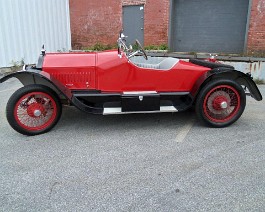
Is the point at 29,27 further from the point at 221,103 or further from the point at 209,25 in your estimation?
the point at 221,103

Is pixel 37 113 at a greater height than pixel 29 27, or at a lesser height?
lesser

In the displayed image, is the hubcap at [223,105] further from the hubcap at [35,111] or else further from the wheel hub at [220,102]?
the hubcap at [35,111]

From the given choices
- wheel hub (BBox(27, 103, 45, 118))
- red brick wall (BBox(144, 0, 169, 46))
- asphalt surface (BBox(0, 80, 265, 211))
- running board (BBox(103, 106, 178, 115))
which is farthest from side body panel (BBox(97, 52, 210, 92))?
red brick wall (BBox(144, 0, 169, 46))

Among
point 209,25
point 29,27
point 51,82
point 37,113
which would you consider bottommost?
point 37,113

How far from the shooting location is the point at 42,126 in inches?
146

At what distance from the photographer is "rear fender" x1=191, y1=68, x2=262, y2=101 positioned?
380cm

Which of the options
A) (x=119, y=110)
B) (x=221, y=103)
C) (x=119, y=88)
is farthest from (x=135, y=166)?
(x=221, y=103)

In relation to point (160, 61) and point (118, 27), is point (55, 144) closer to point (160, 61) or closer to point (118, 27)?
point (160, 61)

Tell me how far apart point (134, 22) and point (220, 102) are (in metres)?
7.08

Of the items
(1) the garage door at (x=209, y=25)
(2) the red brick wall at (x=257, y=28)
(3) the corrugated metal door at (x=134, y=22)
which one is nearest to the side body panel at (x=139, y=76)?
(2) the red brick wall at (x=257, y=28)

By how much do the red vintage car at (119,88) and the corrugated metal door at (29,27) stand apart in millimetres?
4427

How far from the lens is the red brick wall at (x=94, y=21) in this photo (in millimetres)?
10336

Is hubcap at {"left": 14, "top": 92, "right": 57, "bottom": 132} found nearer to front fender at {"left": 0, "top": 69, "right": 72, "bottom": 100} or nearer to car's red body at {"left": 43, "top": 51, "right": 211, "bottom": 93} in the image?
front fender at {"left": 0, "top": 69, "right": 72, "bottom": 100}

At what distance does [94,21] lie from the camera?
1083cm
